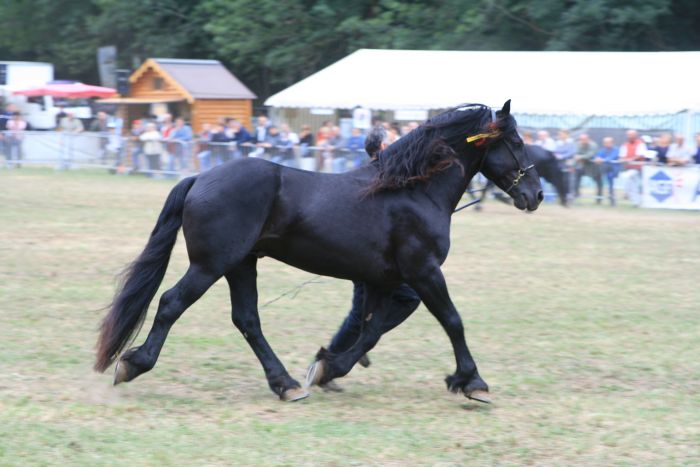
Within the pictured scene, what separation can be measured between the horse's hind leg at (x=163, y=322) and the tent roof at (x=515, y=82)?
18162mm

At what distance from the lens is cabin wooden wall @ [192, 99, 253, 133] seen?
108 feet

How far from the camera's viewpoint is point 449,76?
25.8 metres

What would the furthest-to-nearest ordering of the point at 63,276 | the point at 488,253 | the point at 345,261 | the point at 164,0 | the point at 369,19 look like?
1. the point at 164,0
2. the point at 369,19
3. the point at 488,253
4. the point at 63,276
5. the point at 345,261

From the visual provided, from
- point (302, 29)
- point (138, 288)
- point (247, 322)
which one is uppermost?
point (302, 29)

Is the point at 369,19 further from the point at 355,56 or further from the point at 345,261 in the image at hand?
the point at 345,261

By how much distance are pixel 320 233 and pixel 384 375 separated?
1357 millimetres

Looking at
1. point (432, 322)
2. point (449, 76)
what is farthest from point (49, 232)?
point (449, 76)

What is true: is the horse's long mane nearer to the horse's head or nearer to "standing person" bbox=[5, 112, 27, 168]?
the horse's head

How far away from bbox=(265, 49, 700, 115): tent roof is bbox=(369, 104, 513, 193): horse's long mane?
1699cm

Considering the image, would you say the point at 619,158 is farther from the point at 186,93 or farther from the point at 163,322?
the point at 163,322

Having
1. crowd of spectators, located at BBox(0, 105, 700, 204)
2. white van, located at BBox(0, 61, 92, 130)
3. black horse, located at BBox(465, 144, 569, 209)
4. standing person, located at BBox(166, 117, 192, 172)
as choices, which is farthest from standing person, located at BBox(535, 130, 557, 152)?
white van, located at BBox(0, 61, 92, 130)

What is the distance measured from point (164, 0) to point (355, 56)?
18518 mm

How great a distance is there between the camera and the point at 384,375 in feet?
23.4

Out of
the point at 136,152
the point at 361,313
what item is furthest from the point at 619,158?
the point at 361,313
